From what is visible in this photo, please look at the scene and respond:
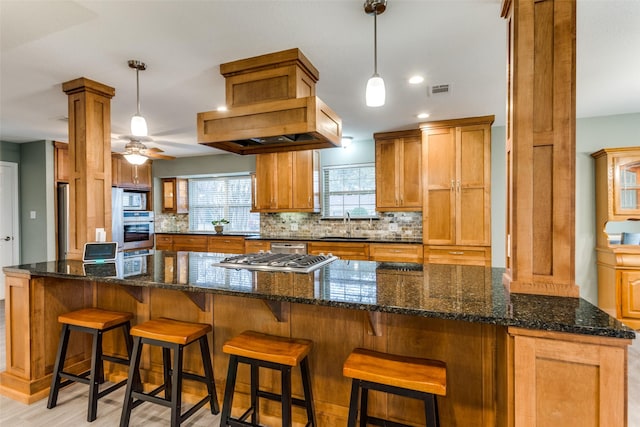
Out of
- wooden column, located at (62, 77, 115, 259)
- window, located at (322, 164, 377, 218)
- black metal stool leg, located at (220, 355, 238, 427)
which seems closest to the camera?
black metal stool leg, located at (220, 355, 238, 427)

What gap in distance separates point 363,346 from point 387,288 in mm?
402

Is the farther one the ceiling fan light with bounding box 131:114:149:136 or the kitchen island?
the ceiling fan light with bounding box 131:114:149:136

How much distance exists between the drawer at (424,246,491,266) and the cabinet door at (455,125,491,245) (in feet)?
0.28

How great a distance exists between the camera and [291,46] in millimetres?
A: 2182

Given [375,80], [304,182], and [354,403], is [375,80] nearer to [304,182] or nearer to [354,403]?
[354,403]

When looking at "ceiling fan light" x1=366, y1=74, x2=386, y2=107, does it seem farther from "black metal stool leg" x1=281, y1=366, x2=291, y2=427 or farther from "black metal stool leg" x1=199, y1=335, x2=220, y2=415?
"black metal stool leg" x1=199, y1=335, x2=220, y2=415

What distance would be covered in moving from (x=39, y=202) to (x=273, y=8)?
5.23 m

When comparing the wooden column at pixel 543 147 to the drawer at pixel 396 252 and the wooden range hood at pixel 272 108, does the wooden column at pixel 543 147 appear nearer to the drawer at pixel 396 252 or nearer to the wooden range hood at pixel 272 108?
the wooden range hood at pixel 272 108

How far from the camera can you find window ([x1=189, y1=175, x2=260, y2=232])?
6.09 m

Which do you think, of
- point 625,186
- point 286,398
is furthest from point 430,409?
point 625,186

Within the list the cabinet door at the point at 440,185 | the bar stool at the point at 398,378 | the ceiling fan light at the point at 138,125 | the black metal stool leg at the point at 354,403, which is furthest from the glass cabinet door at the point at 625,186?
the ceiling fan light at the point at 138,125

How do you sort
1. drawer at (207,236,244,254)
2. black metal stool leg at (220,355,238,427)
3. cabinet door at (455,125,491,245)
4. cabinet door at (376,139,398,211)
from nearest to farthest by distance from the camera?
black metal stool leg at (220,355,238,427)
cabinet door at (455,125,491,245)
cabinet door at (376,139,398,211)
drawer at (207,236,244,254)

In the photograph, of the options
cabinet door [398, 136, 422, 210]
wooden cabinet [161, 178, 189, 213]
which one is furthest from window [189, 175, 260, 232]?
cabinet door [398, 136, 422, 210]

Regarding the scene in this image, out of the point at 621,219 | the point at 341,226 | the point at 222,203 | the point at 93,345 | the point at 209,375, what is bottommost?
the point at 209,375
